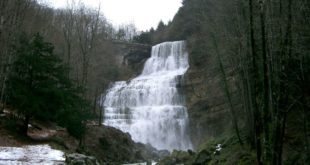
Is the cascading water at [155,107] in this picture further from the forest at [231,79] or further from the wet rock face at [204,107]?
the forest at [231,79]

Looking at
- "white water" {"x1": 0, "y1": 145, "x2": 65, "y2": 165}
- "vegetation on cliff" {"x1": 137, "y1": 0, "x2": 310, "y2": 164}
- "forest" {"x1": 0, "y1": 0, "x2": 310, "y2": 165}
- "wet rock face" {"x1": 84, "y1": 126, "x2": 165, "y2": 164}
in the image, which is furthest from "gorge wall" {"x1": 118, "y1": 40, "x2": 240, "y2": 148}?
"white water" {"x1": 0, "y1": 145, "x2": 65, "y2": 165}

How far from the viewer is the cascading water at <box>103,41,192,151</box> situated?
35688 millimetres

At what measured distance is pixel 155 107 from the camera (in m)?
38.1

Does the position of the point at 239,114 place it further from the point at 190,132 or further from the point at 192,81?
the point at 192,81

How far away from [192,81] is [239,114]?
21.5 m

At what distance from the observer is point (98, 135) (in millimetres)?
26797

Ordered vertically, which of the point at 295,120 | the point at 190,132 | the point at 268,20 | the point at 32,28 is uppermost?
the point at 32,28

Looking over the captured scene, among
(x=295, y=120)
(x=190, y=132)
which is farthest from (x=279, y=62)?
(x=190, y=132)

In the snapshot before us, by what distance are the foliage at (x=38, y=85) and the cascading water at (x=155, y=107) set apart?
19086 mm

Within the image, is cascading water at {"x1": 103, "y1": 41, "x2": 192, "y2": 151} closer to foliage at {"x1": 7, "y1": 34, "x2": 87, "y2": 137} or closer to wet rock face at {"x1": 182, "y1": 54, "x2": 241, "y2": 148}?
wet rock face at {"x1": 182, "y1": 54, "x2": 241, "y2": 148}

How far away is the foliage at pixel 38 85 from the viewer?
51.6 feet

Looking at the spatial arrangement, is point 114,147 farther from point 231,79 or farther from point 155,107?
point 155,107

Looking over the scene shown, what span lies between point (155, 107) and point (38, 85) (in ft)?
74.0

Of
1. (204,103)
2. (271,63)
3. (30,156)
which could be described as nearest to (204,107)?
(204,103)
